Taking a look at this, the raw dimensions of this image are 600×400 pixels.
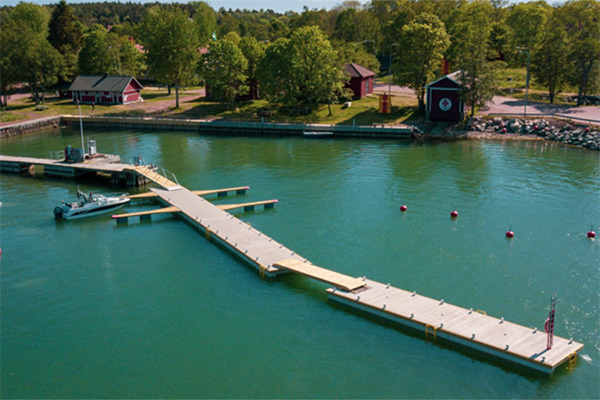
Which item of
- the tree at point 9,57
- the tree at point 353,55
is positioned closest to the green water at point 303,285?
the tree at point 353,55

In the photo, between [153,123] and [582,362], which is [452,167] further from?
[153,123]

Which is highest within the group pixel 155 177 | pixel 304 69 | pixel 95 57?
pixel 95 57

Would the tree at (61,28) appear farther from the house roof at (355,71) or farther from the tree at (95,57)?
the house roof at (355,71)

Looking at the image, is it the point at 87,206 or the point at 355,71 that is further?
the point at 355,71

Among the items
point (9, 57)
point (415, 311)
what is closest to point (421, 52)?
point (415, 311)

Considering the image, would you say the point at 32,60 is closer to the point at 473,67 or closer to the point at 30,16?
the point at 30,16
